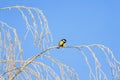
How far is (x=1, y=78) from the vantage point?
325 centimetres

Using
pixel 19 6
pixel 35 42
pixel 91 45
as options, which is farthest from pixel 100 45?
pixel 19 6

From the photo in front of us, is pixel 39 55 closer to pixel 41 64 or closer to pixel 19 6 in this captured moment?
pixel 41 64

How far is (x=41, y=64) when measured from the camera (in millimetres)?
3514

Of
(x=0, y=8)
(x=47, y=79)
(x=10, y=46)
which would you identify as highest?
(x=0, y=8)

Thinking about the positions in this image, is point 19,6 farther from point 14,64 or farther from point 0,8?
point 14,64

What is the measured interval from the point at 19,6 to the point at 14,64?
55cm

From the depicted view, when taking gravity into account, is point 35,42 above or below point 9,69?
above

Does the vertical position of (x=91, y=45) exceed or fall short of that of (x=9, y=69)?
it exceeds it

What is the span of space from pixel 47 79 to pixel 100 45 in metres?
0.59

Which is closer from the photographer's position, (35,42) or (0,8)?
(35,42)

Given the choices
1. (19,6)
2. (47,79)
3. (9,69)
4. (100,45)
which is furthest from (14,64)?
(100,45)

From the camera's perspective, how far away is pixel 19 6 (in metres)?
3.46

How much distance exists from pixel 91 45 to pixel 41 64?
0.51 meters

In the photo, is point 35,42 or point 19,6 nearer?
point 35,42
